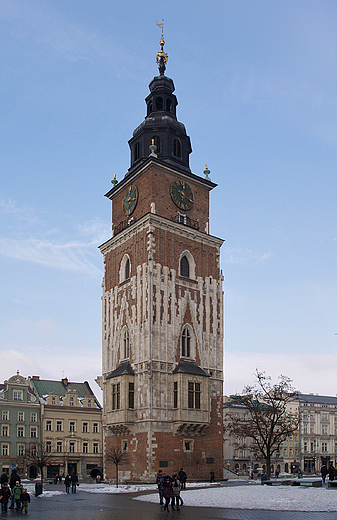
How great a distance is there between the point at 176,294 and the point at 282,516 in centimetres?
2737

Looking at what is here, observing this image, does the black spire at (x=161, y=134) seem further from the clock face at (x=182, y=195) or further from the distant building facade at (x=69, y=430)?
the distant building facade at (x=69, y=430)

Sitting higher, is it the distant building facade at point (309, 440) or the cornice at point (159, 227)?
the cornice at point (159, 227)

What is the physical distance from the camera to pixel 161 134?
5175cm

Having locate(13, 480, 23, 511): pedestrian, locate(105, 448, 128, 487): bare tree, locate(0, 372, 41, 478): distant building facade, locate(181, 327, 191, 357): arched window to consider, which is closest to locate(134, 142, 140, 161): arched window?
locate(181, 327, 191, 357): arched window

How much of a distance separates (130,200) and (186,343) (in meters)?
14.2

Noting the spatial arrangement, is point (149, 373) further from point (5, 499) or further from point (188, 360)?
point (5, 499)

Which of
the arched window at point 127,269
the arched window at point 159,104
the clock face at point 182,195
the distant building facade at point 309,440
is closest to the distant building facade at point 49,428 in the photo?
the distant building facade at point 309,440

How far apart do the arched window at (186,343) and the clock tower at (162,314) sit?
0.08 m

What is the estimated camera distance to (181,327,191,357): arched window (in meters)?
45.7

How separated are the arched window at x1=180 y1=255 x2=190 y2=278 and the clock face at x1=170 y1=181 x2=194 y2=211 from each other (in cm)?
473

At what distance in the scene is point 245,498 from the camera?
2623 centimetres

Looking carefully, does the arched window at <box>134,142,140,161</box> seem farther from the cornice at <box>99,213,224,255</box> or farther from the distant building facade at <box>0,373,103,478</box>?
the distant building facade at <box>0,373,103,478</box>

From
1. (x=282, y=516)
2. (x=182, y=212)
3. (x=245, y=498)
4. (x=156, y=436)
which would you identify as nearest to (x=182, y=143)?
(x=182, y=212)

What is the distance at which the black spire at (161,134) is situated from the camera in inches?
2012
